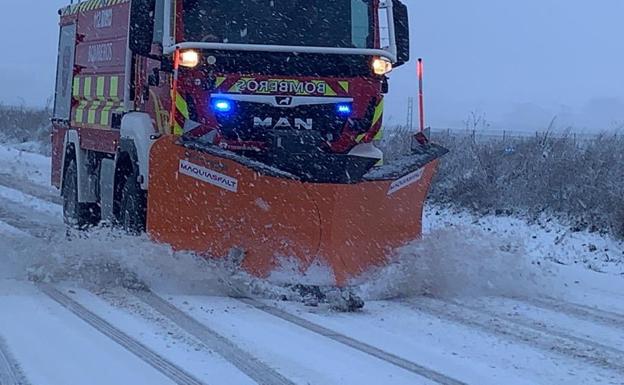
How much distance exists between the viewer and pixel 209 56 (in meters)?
7.64

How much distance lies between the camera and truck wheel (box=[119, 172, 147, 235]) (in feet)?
27.1

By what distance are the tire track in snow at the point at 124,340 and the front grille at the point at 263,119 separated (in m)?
1.77

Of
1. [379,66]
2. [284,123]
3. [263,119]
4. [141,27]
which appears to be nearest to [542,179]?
[379,66]

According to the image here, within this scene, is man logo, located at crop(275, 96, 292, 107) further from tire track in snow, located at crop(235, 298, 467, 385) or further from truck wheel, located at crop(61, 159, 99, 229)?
truck wheel, located at crop(61, 159, 99, 229)

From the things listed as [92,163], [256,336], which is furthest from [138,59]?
[256,336]

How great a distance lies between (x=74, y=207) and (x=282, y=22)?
4485 millimetres

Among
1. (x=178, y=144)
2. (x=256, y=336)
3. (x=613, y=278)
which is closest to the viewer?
(x=256, y=336)

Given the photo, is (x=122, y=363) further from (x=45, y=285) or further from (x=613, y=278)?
(x=613, y=278)

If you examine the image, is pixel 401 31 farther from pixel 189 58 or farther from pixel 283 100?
pixel 189 58

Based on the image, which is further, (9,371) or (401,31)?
(401,31)

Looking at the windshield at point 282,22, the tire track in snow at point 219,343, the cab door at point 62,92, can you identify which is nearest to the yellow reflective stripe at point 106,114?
the cab door at point 62,92

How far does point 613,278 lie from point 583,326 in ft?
7.76

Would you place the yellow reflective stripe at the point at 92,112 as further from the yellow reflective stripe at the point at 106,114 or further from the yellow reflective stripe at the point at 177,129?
the yellow reflective stripe at the point at 177,129

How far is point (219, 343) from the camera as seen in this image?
558 centimetres
